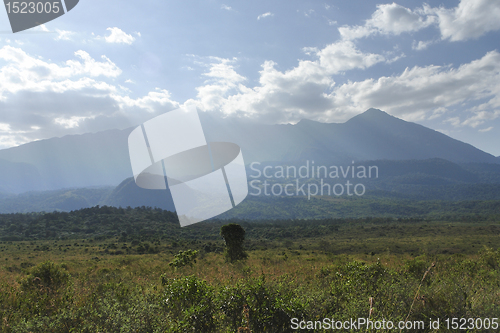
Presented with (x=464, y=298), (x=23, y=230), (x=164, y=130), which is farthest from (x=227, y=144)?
(x=23, y=230)

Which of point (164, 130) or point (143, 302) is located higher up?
point (164, 130)

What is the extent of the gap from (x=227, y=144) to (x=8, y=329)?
32.9 feet

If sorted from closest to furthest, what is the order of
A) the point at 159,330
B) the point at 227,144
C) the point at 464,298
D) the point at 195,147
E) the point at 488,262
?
the point at 159,330, the point at 464,298, the point at 195,147, the point at 488,262, the point at 227,144

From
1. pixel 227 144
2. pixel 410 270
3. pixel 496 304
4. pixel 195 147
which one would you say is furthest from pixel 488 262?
pixel 195 147

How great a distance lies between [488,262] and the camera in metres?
12.2

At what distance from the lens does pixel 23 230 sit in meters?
89.2

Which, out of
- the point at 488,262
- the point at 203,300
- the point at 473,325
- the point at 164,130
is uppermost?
the point at 164,130

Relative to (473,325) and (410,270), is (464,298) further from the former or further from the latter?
(410,270)

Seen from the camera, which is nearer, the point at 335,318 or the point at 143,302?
the point at 335,318

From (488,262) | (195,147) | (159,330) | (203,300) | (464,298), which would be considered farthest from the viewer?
(488,262)

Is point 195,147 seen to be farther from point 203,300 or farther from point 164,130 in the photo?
point 203,300

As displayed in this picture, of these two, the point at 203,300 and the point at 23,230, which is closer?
the point at 203,300

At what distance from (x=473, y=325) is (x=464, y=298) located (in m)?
0.81

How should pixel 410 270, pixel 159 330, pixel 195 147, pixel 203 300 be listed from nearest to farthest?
pixel 159 330
pixel 203 300
pixel 410 270
pixel 195 147
